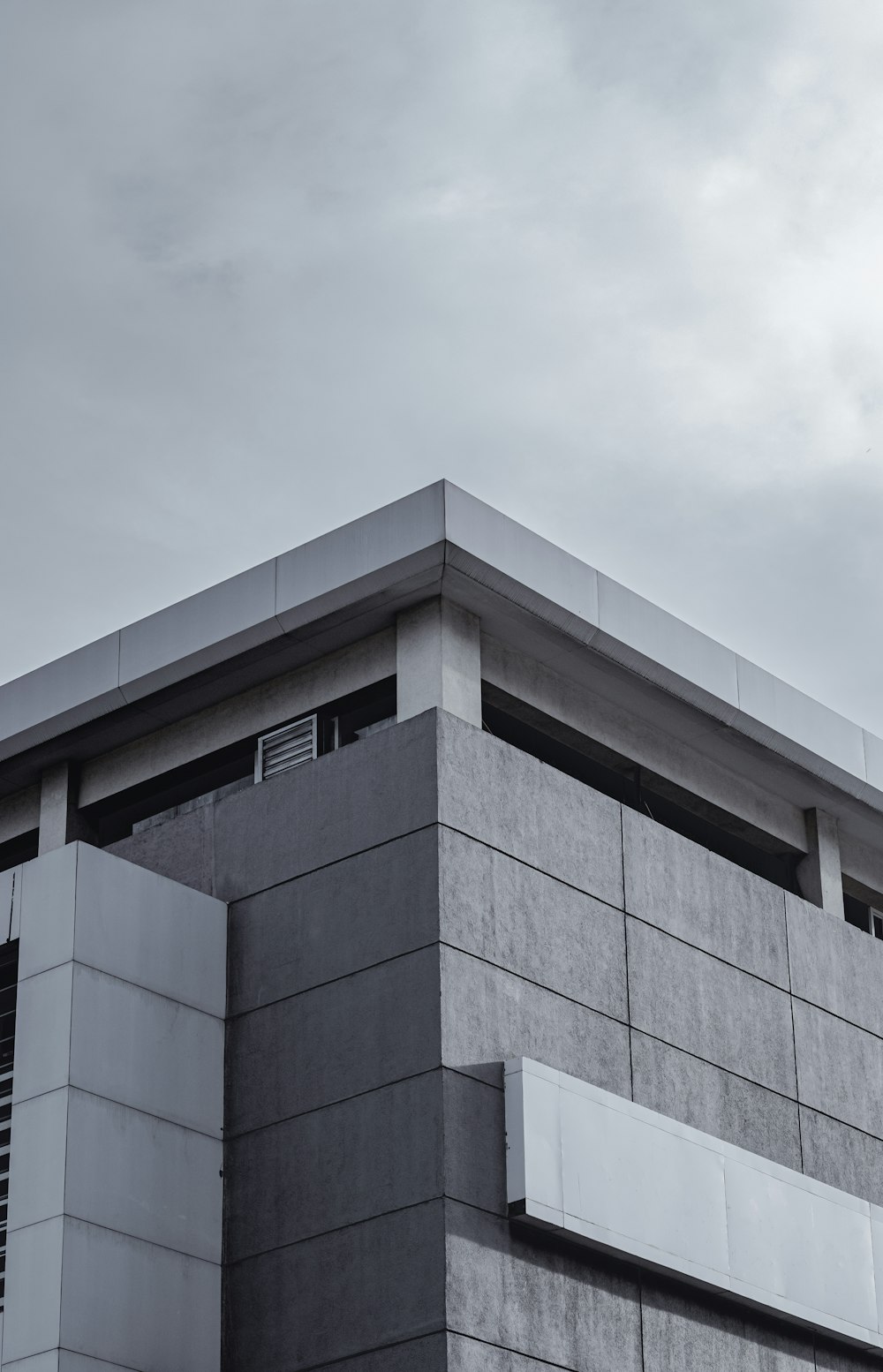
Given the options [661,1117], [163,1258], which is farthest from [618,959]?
[163,1258]

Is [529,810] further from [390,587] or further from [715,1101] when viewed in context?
[715,1101]

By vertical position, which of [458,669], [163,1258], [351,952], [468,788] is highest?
[458,669]

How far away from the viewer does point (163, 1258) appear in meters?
22.0

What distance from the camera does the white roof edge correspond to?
24.1 m

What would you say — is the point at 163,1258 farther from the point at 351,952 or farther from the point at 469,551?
the point at 469,551

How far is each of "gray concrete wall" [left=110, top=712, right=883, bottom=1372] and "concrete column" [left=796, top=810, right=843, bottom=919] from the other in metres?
2.03

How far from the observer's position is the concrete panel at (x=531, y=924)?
22859mm

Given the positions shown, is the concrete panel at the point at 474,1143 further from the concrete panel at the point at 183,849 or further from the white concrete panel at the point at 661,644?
the white concrete panel at the point at 661,644

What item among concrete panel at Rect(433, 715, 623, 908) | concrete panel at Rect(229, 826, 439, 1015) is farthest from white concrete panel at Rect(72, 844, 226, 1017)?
concrete panel at Rect(433, 715, 623, 908)

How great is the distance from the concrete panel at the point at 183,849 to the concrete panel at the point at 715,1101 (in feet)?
16.8

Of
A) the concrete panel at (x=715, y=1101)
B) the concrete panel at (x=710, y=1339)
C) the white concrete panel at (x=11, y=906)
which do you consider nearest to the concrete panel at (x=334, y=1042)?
the white concrete panel at (x=11, y=906)

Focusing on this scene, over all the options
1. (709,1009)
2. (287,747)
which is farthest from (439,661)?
(709,1009)

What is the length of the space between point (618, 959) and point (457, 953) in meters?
2.61

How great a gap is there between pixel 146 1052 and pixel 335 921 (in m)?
2.38
